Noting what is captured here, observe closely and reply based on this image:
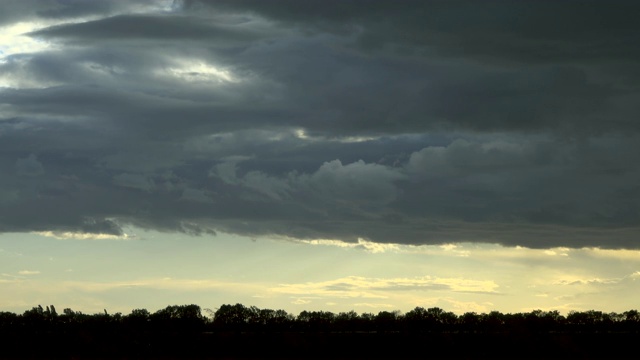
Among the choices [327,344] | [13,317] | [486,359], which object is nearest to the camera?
[486,359]

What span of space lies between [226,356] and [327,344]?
1309 cm

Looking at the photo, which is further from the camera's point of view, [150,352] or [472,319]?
[472,319]

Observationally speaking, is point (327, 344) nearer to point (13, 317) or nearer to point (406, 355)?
point (406, 355)

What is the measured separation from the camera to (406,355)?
4877 inches

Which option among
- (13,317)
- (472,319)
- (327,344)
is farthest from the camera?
(472,319)

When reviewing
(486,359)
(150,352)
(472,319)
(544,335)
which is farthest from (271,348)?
(472,319)

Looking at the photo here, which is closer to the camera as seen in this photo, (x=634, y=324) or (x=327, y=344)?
(x=327, y=344)

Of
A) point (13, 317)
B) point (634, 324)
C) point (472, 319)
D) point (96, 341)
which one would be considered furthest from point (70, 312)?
point (634, 324)

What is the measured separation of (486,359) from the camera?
117938 millimetres

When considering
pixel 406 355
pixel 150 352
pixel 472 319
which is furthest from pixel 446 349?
pixel 472 319

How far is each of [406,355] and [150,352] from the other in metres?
28.7

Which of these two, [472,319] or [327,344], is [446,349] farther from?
[472,319]

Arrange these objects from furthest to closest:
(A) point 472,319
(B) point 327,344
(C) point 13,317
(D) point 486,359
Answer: (A) point 472,319, (C) point 13,317, (B) point 327,344, (D) point 486,359

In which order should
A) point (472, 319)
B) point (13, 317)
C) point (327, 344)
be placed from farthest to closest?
point (472, 319) → point (13, 317) → point (327, 344)
